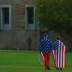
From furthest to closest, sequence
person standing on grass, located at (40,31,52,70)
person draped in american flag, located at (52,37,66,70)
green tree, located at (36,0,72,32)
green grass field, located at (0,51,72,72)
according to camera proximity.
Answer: green tree, located at (36,0,72,32) < green grass field, located at (0,51,72,72) < person standing on grass, located at (40,31,52,70) < person draped in american flag, located at (52,37,66,70)

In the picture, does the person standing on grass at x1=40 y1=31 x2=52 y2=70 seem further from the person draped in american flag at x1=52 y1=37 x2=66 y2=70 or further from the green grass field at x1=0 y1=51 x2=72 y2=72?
the green grass field at x1=0 y1=51 x2=72 y2=72

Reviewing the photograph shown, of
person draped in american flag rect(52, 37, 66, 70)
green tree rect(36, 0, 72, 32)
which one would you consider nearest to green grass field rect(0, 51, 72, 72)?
person draped in american flag rect(52, 37, 66, 70)

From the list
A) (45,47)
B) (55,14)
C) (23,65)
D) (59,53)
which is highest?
(55,14)

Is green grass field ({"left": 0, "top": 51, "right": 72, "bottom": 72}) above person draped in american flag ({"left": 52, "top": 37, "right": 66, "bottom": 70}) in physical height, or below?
below

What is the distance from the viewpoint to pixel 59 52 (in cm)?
2311

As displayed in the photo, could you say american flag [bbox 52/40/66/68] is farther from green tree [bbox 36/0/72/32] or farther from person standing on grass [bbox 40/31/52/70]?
green tree [bbox 36/0/72/32]

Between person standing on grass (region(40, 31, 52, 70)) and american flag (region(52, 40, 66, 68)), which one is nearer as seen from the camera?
american flag (region(52, 40, 66, 68))

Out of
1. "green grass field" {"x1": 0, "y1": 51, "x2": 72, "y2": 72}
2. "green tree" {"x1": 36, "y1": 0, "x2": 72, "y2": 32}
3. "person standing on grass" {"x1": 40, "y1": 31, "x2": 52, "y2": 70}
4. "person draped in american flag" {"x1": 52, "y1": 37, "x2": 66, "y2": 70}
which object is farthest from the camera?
"green tree" {"x1": 36, "y1": 0, "x2": 72, "y2": 32}

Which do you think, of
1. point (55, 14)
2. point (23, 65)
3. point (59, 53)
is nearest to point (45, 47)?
point (59, 53)

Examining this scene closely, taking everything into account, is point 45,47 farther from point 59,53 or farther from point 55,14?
point 55,14

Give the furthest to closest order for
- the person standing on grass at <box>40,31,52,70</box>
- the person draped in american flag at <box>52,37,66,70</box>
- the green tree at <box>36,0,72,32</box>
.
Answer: the green tree at <box>36,0,72,32</box>
the person standing on grass at <box>40,31,52,70</box>
the person draped in american flag at <box>52,37,66,70</box>

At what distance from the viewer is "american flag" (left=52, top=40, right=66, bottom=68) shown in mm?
22984

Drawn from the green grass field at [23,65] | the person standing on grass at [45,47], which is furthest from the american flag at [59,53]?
the green grass field at [23,65]

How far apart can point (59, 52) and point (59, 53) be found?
0.06 metres
